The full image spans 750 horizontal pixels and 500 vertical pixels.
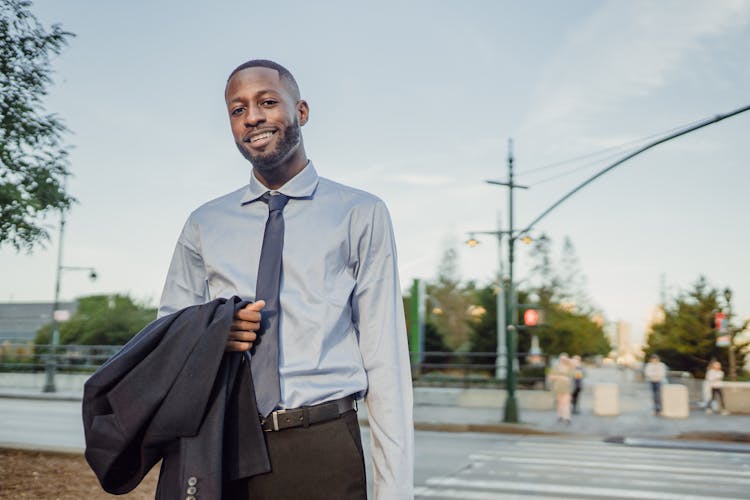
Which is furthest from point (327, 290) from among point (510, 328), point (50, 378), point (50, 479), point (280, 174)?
point (50, 378)

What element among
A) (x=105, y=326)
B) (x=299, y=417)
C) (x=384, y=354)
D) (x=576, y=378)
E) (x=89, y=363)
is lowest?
(x=89, y=363)

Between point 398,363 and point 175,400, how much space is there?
622 millimetres

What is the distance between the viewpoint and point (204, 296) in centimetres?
229

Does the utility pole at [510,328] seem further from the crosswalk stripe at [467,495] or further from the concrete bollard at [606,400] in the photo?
the crosswalk stripe at [467,495]

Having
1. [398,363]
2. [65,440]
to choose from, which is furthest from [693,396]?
[398,363]

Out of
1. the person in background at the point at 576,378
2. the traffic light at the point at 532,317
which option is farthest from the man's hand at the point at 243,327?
the person in background at the point at 576,378

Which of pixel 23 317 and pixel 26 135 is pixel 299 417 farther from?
pixel 23 317

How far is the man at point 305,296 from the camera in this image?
1.96 meters

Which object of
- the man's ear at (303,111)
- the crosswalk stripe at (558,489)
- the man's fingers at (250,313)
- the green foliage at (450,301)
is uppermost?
the green foliage at (450,301)

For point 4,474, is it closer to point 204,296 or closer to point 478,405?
point 204,296

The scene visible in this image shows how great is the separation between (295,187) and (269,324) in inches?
17.9

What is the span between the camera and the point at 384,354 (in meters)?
2.05

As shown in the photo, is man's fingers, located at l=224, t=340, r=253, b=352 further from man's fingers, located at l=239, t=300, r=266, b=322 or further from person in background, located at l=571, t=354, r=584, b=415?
person in background, located at l=571, t=354, r=584, b=415

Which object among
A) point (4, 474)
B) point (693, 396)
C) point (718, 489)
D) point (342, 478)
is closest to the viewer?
point (342, 478)
